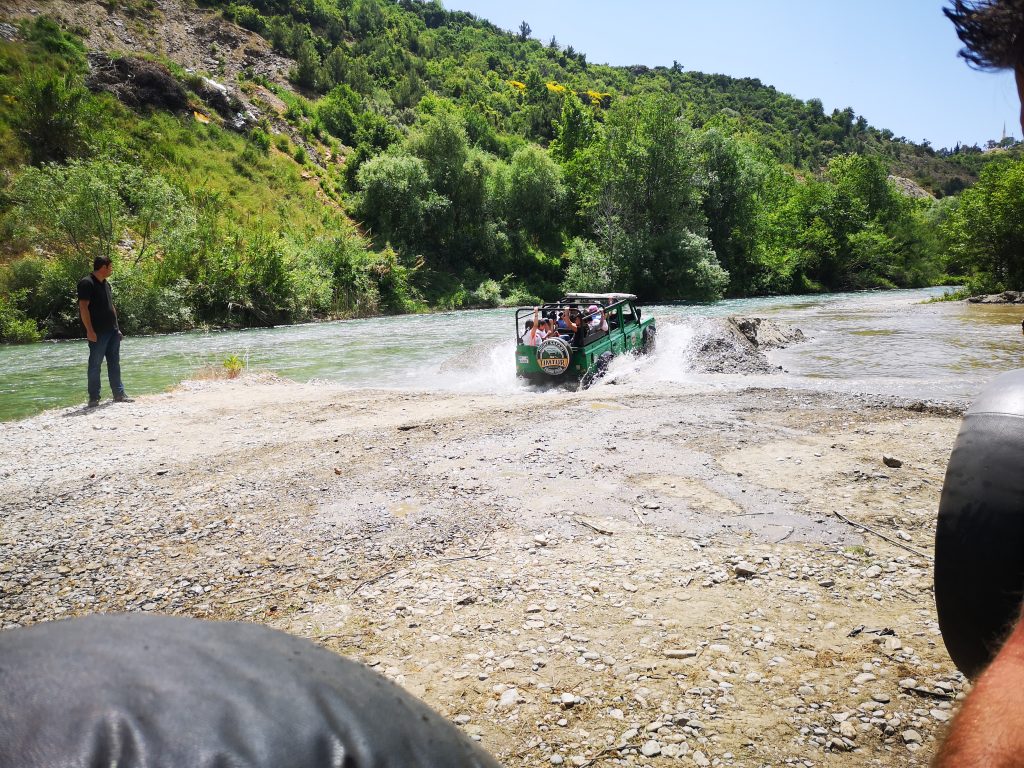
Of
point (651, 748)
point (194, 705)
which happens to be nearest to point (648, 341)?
point (651, 748)

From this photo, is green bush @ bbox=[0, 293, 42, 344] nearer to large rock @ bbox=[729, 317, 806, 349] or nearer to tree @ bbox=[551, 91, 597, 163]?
large rock @ bbox=[729, 317, 806, 349]

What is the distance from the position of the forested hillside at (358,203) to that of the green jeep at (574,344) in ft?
64.5

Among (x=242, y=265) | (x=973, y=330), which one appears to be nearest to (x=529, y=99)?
(x=242, y=265)

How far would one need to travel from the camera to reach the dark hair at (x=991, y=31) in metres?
1.17

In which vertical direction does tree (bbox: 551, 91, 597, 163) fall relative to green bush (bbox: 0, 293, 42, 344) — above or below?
above

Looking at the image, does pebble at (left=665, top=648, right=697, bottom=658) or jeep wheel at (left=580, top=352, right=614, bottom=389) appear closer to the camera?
pebble at (left=665, top=648, right=697, bottom=658)

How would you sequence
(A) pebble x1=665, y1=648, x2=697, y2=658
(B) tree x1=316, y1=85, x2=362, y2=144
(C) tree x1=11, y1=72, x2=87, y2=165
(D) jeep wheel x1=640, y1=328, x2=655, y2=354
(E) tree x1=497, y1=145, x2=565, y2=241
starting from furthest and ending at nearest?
1. (B) tree x1=316, y1=85, x2=362, y2=144
2. (E) tree x1=497, y1=145, x2=565, y2=241
3. (C) tree x1=11, y1=72, x2=87, y2=165
4. (D) jeep wheel x1=640, y1=328, x2=655, y2=354
5. (A) pebble x1=665, y1=648, x2=697, y2=658

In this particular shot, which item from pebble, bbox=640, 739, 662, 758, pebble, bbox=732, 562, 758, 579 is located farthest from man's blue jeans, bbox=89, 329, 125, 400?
pebble, bbox=640, 739, 662, 758

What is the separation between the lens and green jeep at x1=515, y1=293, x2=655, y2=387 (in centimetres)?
1066

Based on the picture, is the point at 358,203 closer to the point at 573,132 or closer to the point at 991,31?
the point at 573,132

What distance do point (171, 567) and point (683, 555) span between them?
→ 3.40 metres

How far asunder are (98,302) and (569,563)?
927 cm

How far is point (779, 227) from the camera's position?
46.3 metres

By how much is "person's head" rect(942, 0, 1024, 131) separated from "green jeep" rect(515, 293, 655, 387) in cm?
893
